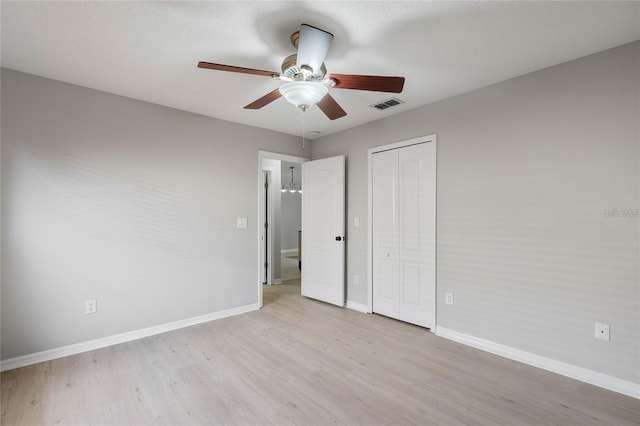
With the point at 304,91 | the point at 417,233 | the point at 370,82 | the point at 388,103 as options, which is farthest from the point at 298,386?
the point at 388,103

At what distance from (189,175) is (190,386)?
219cm

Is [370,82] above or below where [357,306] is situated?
above

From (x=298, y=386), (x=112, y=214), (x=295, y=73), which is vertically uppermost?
(x=295, y=73)

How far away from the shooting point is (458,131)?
3.01 m

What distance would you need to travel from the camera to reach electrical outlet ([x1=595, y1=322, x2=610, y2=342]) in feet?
7.08

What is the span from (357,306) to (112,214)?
119 inches

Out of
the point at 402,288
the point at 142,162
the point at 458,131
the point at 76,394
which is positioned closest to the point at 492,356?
the point at 402,288

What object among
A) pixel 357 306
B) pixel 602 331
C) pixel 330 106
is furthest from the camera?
pixel 357 306

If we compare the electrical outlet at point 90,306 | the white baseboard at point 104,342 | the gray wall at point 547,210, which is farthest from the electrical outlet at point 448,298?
the electrical outlet at point 90,306

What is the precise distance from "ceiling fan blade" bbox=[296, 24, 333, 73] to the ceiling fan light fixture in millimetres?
108

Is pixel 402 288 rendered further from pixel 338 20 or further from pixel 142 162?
pixel 142 162

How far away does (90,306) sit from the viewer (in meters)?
2.79

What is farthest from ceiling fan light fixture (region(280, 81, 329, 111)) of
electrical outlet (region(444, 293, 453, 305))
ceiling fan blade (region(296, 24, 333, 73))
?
electrical outlet (region(444, 293, 453, 305))

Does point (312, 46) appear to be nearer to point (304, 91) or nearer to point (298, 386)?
point (304, 91)
